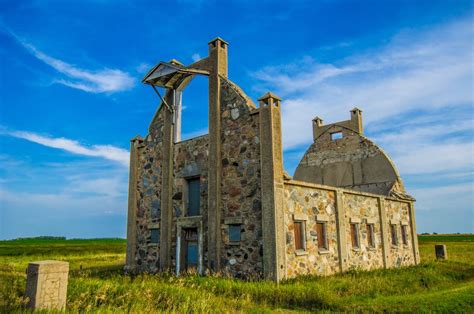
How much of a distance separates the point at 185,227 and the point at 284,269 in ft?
15.8

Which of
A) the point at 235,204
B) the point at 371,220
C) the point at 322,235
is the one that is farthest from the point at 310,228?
the point at 371,220

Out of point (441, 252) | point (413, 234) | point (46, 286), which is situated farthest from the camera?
point (441, 252)

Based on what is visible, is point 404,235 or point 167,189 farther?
point 404,235

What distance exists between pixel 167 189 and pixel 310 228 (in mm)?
6502

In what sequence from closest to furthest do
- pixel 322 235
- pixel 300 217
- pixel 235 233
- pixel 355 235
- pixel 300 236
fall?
1. pixel 235 233
2. pixel 300 217
3. pixel 300 236
4. pixel 322 235
5. pixel 355 235

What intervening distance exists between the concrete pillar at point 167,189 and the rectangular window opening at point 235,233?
11.4ft

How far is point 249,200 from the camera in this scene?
14.2m

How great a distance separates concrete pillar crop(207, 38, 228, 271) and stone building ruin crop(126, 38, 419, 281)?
0.13 feet

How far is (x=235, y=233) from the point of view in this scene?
1438cm

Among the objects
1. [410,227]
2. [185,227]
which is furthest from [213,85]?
[410,227]

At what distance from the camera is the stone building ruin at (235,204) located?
1381cm

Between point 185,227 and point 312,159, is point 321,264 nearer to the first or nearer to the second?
point 185,227

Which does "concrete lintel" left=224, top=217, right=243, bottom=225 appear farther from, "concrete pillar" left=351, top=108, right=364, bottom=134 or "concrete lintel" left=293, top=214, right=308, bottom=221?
"concrete pillar" left=351, top=108, right=364, bottom=134

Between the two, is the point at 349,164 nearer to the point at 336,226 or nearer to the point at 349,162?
the point at 349,162
